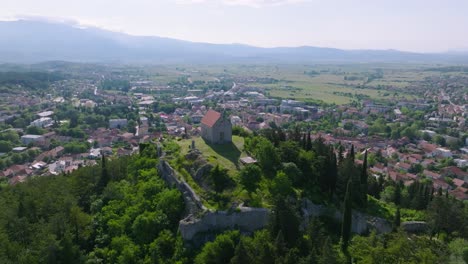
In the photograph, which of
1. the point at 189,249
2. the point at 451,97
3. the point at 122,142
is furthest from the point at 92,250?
the point at 451,97

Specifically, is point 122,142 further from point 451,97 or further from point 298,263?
point 451,97

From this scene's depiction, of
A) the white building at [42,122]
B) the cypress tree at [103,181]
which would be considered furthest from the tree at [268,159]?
the white building at [42,122]

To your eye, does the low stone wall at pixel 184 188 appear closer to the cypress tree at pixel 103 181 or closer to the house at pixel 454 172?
the cypress tree at pixel 103 181

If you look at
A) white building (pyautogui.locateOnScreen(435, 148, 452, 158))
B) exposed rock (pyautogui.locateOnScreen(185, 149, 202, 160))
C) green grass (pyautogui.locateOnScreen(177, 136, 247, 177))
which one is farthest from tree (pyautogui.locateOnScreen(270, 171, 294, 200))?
white building (pyautogui.locateOnScreen(435, 148, 452, 158))

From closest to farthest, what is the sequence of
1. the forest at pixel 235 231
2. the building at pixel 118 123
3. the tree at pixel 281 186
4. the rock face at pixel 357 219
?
1. the forest at pixel 235 231
2. the tree at pixel 281 186
3. the rock face at pixel 357 219
4. the building at pixel 118 123

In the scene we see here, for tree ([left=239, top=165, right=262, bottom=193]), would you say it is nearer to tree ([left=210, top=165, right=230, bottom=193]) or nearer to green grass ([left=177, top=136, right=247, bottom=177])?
green grass ([left=177, top=136, right=247, bottom=177])

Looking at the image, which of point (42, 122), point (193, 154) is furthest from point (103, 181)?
point (42, 122)
